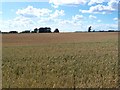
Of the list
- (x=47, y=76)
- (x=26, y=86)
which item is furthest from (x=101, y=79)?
(x=26, y=86)

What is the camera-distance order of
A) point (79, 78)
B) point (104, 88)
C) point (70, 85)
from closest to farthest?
point (104, 88), point (70, 85), point (79, 78)

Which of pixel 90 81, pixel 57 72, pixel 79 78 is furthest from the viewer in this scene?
pixel 57 72

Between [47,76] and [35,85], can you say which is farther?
[47,76]

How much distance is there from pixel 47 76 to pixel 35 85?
2.11 meters

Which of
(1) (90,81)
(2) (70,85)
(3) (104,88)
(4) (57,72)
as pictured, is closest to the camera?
(3) (104,88)

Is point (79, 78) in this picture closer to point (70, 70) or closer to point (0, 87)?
point (70, 70)

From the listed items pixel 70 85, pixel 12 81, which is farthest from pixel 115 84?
pixel 12 81

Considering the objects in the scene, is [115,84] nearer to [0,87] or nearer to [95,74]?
[95,74]

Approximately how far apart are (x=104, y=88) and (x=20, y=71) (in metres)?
5.28

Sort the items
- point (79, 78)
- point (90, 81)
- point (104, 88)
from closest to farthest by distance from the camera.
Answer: point (104, 88) < point (90, 81) < point (79, 78)

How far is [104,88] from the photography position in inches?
370

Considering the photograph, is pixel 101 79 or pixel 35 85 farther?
pixel 101 79

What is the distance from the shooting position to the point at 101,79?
11.2 metres

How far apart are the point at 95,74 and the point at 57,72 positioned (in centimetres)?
177
